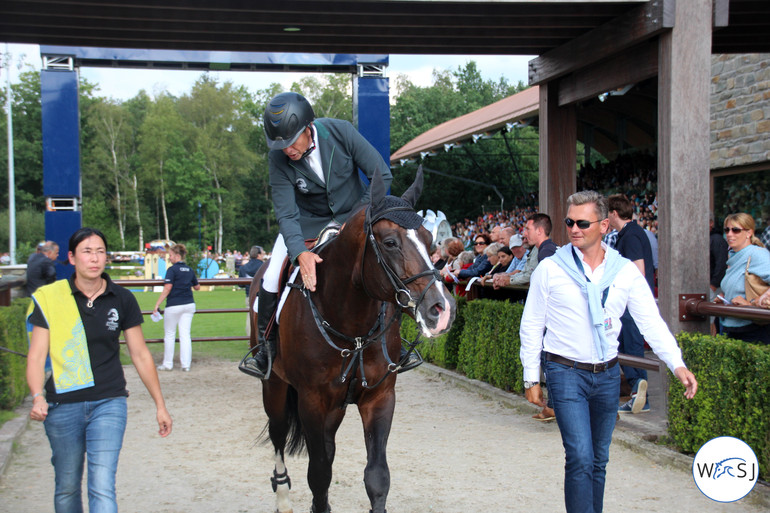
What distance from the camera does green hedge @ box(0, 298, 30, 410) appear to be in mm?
7785

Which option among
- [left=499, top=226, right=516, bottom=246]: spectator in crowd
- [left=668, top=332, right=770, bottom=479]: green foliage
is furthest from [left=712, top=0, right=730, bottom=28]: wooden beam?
[left=499, top=226, right=516, bottom=246]: spectator in crowd

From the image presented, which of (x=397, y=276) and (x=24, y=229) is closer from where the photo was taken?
(x=397, y=276)

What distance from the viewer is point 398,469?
584cm

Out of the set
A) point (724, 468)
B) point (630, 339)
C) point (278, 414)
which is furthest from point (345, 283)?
point (630, 339)

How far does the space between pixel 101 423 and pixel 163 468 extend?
2852mm

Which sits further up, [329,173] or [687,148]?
[687,148]

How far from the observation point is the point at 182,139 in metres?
61.9

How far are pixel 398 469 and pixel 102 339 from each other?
3.08 m

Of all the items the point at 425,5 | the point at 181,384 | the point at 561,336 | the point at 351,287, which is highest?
the point at 425,5

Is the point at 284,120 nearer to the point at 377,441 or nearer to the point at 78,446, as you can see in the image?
the point at 377,441

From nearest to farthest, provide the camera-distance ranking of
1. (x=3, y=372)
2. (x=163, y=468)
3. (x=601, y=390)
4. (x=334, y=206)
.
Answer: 1. (x=601, y=390)
2. (x=334, y=206)
3. (x=163, y=468)
4. (x=3, y=372)

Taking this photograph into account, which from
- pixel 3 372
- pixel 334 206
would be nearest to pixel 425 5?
pixel 334 206

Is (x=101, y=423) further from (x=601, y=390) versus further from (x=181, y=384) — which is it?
(x=181, y=384)

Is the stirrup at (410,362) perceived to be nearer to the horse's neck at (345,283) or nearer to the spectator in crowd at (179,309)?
the horse's neck at (345,283)
